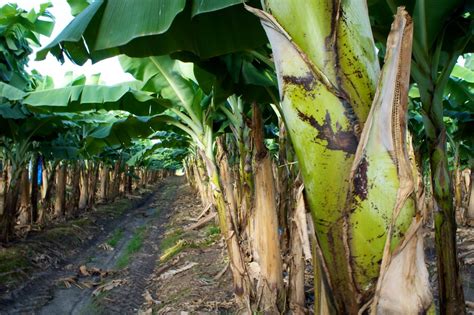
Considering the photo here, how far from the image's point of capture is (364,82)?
101cm

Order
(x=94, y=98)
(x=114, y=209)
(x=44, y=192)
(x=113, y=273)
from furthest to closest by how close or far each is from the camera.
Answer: (x=114, y=209) → (x=44, y=192) → (x=113, y=273) → (x=94, y=98)

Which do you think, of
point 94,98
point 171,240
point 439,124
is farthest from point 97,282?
point 439,124

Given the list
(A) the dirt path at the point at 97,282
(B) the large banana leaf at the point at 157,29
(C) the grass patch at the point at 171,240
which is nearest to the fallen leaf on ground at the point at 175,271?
(A) the dirt path at the point at 97,282

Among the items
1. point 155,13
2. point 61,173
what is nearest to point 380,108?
point 155,13

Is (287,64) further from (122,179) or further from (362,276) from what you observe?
(122,179)

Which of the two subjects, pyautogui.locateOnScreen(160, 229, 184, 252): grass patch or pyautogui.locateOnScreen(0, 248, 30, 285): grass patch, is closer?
pyautogui.locateOnScreen(0, 248, 30, 285): grass patch

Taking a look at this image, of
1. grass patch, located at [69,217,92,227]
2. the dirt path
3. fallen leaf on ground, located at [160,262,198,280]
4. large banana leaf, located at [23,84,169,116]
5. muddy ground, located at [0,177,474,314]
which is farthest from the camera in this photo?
grass patch, located at [69,217,92,227]

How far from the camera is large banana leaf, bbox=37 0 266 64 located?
81.5 inches

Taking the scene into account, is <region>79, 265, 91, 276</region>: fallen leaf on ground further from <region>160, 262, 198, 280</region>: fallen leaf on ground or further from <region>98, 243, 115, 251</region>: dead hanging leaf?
<region>98, 243, 115, 251</region>: dead hanging leaf

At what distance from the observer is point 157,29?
6.75ft

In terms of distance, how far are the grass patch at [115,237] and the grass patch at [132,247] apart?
35cm

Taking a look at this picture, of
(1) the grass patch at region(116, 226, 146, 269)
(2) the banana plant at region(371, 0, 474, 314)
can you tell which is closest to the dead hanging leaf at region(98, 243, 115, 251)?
(1) the grass patch at region(116, 226, 146, 269)

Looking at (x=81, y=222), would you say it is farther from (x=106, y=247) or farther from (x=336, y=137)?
(x=336, y=137)

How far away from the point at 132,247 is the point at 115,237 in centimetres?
158
